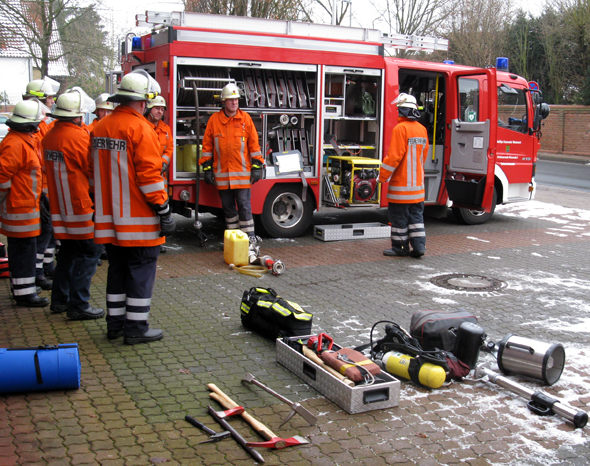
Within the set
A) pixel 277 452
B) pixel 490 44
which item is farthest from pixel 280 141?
pixel 490 44

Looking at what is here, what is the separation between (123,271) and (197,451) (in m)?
2.00

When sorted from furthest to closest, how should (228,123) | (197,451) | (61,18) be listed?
(61,18) → (228,123) → (197,451)

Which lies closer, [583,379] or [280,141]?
[583,379]

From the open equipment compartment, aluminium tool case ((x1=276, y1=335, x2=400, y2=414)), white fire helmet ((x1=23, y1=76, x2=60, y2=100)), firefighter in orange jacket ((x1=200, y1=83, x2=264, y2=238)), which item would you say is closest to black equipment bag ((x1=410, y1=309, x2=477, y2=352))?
aluminium tool case ((x1=276, y1=335, x2=400, y2=414))

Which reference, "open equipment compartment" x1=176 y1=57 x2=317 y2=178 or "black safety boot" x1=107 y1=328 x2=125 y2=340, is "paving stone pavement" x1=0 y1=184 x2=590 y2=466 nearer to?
"black safety boot" x1=107 y1=328 x2=125 y2=340

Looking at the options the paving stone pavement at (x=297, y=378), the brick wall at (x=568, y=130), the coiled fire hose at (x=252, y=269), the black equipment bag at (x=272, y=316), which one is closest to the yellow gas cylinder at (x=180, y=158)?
the paving stone pavement at (x=297, y=378)

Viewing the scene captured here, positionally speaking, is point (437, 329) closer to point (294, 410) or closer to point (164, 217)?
point (294, 410)

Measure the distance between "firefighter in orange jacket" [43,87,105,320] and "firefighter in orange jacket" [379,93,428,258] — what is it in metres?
4.15

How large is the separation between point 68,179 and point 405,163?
14.7ft

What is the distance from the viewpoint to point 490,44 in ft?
107

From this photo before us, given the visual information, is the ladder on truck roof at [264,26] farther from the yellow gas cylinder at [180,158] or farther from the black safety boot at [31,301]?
the black safety boot at [31,301]

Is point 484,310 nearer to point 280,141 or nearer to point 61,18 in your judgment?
point 280,141

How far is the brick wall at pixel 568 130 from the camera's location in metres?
29.4

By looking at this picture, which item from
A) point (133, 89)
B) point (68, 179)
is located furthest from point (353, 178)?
point (133, 89)
